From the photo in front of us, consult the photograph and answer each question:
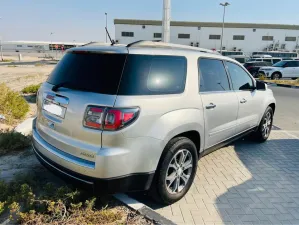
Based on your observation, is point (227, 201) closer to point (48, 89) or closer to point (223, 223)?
point (223, 223)

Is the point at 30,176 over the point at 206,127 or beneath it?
beneath

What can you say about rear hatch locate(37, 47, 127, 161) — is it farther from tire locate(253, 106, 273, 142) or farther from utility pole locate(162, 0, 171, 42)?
utility pole locate(162, 0, 171, 42)

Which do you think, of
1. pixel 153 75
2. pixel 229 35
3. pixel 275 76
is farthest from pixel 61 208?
pixel 229 35

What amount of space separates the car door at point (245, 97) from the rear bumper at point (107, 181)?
224 cm

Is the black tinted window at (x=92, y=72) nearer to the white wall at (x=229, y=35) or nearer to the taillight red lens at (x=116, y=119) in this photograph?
the taillight red lens at (x=116, y=119)

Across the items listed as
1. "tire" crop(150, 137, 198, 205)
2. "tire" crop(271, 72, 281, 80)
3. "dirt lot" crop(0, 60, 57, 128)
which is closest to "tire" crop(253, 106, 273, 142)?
"tire" crop(150, 137, 198, 205)

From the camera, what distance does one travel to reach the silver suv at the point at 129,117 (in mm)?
2254

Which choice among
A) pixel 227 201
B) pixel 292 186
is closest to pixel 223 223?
pixel 227 201

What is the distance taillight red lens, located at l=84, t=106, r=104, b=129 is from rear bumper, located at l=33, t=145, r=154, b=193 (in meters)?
0.51

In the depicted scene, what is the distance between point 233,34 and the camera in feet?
201

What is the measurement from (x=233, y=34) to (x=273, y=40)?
10.2 m

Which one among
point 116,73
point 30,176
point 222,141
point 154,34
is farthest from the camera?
point 154,34

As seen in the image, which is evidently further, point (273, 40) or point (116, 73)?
point (273, 40)

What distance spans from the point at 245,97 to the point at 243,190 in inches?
62.3
